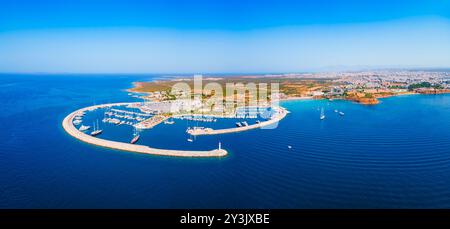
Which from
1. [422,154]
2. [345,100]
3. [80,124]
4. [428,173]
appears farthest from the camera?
[345,100]

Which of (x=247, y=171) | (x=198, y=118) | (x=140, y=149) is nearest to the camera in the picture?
(x=247, y=171)

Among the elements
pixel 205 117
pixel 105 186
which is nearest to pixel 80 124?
pixel 205 117

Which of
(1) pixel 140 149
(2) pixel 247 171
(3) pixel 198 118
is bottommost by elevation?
(2) pixel 247 171

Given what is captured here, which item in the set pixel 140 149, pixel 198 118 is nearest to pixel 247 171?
pixel 140 149

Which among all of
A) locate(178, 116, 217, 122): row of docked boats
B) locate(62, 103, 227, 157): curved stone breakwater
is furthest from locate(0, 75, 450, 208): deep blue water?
locate(178, 116, 217, 122): row of docked boats

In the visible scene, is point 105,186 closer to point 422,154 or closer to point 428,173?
point 428,173

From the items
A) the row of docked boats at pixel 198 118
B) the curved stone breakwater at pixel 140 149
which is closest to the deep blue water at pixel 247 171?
the curved stone breakwater at pixel 140 149

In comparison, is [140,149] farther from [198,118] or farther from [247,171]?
[198,118]

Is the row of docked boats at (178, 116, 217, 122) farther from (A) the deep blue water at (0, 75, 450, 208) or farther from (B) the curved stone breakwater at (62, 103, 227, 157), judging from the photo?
(B) the curved stone breakwater at (62, 103, 227, 157)

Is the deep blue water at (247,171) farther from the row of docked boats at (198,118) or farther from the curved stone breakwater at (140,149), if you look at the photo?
the row of docked boats at (198,118)
